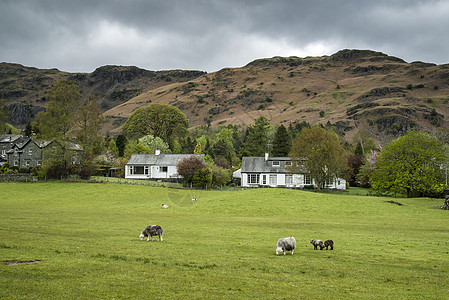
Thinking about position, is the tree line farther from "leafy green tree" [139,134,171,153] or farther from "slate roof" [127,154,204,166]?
"leafy green tree" [139,134,171,153]

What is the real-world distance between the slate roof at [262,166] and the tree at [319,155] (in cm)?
675

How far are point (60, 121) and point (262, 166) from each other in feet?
143

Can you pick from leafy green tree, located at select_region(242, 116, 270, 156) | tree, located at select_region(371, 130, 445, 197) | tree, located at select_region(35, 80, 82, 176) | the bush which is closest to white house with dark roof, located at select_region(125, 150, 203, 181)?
the bush

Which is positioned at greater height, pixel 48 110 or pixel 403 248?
pixel 48 110

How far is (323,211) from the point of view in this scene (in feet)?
137

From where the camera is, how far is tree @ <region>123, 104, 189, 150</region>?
118562 mm

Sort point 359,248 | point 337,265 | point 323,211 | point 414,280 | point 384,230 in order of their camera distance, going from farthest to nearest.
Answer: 1. point 323,211
2. point 384,230
3. point 359,248
4. point 337,265
5. point 414,280

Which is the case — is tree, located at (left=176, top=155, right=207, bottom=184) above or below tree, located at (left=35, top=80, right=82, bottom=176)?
below

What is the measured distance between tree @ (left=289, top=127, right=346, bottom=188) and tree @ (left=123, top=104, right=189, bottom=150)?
6134cm

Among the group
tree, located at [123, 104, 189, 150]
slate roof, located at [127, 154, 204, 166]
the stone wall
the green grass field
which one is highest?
tree, located at [123, 104, 189, 150]

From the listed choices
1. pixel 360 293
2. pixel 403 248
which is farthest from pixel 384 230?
pixel 360 293

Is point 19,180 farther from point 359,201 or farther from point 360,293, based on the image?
point 360,293

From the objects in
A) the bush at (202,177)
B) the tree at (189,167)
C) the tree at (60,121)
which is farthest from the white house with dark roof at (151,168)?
the tree at (60,121)

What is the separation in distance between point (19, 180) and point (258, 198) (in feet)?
159
